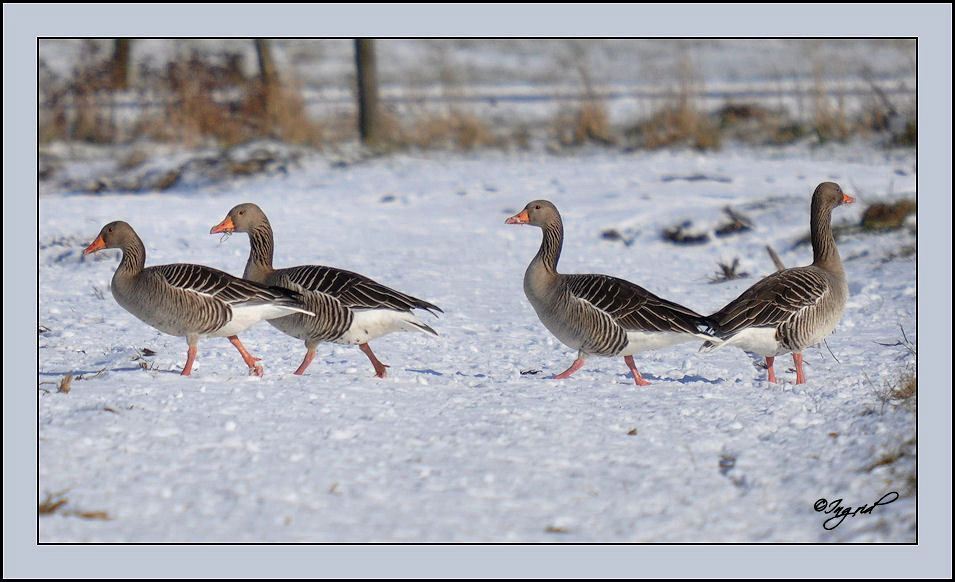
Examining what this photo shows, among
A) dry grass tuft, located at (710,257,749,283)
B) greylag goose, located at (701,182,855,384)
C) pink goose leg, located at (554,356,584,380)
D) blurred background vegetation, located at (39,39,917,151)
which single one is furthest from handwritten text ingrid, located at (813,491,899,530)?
blurred background vegetation, located at (39,39,917,151)

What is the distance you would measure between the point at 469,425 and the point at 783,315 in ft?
7.56

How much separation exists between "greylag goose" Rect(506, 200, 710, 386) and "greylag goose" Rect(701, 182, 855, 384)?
0.22m

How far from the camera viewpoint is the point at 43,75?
2344 cm

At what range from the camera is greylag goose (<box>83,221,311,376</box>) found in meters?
7.64

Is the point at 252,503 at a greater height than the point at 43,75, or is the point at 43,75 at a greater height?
the point at 43,75

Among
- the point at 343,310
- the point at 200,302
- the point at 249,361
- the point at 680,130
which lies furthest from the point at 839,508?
the point at 680,130

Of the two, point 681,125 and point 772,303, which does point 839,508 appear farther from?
point 681,125

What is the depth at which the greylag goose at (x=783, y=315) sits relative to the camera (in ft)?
24.4

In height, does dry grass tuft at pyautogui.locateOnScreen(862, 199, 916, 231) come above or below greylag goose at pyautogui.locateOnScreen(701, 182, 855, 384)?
above

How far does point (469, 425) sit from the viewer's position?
666cm

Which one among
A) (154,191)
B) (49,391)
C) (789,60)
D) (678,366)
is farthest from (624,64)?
(49,391)

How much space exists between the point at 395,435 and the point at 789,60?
32.1 meters

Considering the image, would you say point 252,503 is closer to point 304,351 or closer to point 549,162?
point 304,351

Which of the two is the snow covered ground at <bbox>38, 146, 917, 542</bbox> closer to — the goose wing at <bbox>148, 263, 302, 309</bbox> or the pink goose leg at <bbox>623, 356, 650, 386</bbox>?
the pink goose leg at <bbox>623, 356, 650, 386</bbox>
